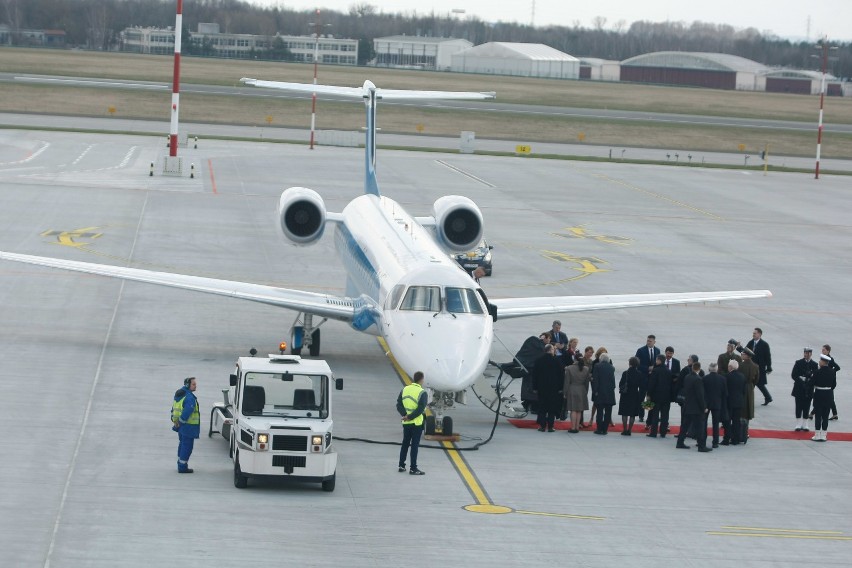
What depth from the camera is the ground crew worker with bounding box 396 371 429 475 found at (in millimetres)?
20234

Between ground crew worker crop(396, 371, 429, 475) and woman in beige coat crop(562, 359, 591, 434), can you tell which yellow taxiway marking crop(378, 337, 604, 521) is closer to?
ground crew worker crop(396, 371, 429, 475)

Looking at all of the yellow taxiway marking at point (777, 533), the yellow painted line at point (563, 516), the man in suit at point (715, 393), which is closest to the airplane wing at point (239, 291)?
the man in suit at point (715, 393)

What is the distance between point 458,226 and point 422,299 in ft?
27.9

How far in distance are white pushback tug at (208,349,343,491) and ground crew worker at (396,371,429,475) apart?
120cm

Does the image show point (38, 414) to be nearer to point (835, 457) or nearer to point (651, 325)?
point (835, 457)

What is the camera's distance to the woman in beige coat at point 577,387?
2381 centimetres

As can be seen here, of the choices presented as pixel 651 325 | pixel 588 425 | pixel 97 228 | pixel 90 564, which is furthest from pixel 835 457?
pixel 97 228

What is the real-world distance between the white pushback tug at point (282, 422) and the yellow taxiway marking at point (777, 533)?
600cm

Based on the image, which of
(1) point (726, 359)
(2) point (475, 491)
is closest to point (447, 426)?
(2) point (475, 491)

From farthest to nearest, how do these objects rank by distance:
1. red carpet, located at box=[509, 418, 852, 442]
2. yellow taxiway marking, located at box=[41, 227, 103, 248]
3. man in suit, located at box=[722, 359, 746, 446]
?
1. yellow taxiway marking, located at box=[41, 227, 103, 248]
2. red carpet, located at box=[509, 418, 852, 442]
3. man in suit, located at box=[722, 359, 746, 446]

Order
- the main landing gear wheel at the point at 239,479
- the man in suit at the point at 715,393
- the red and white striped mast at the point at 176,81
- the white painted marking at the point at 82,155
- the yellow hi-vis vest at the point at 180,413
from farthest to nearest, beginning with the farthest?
the white painted marking at the point at 82,155, the red and white striped mast at the point at 176,81, the man in suit at the point at 715,393, the yellow hi-vis vest at the point at 180,413, the main landing gear wheel at the point at 239,479

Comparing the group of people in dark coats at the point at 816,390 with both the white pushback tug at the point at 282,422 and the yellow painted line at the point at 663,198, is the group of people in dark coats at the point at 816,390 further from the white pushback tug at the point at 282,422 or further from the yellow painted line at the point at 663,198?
the yellow painted line at the point at 663,198

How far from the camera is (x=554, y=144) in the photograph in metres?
97.4

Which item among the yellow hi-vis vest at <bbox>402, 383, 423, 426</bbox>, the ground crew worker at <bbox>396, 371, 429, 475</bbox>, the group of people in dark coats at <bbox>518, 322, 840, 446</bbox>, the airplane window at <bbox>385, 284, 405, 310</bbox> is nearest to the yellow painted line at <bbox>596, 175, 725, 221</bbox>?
the group of people in dark coats at <bbox>518, 322, 840, 446</bbox>
